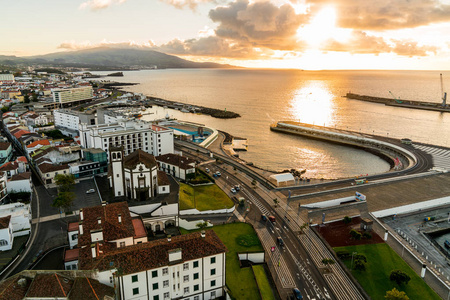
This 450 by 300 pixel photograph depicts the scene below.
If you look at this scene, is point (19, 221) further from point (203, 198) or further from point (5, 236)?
point (203, 198)

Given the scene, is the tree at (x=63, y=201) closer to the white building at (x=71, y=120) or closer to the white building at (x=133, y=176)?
the white building at (x=133, y=176)

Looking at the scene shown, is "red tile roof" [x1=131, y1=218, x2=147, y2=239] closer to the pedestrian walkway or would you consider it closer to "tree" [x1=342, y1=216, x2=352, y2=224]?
the pedestrian walkway

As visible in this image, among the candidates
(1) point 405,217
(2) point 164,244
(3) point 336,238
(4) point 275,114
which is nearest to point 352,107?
(4) point 275,114

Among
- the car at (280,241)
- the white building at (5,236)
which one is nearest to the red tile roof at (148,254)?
the car at (280,241)

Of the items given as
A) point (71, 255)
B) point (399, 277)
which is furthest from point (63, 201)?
point (399, 277)

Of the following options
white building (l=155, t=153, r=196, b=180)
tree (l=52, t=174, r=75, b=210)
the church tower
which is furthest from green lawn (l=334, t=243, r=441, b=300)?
tree (l=52, t=174, r=75, b=210)

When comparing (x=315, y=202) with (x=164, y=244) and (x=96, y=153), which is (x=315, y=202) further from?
(x=96, y=153)
